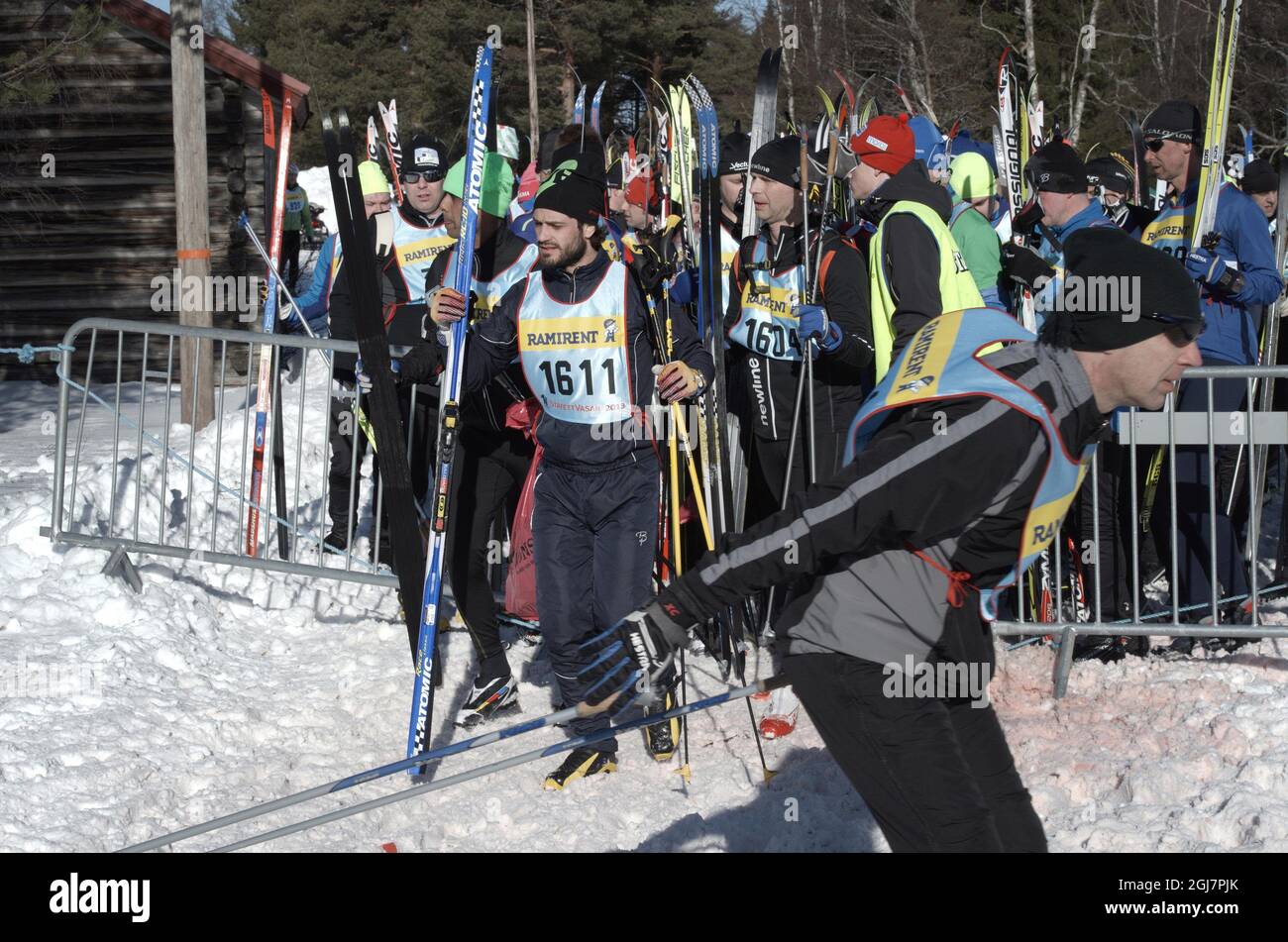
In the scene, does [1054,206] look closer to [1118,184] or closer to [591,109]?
[1118,184]

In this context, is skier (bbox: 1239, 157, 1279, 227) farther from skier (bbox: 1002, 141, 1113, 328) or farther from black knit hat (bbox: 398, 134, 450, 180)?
black knit hat (bbox: 398, 134, 450, 180)

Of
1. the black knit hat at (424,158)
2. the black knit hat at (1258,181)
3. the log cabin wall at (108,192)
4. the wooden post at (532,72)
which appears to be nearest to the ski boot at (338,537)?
the black knit hat at (424,158)

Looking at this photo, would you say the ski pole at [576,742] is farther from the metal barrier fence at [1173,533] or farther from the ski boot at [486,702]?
the metal barrier fence at [1173,533]

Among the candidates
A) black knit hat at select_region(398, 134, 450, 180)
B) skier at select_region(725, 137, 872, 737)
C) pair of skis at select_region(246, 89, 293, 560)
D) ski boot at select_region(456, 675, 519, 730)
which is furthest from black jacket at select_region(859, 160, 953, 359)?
pair of skis at select_region(246, 89, 293, 560)

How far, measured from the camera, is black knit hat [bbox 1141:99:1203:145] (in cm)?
626

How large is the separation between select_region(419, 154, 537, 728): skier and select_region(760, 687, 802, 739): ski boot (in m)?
1.15

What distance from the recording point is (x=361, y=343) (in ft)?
17.3

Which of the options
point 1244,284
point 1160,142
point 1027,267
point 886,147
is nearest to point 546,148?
point 886,147

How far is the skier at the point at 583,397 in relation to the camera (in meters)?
4.77

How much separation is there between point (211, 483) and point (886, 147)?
4807 mm

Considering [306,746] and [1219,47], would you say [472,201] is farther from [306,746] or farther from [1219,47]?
[1219,47]

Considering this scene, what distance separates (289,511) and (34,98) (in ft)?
18.0
